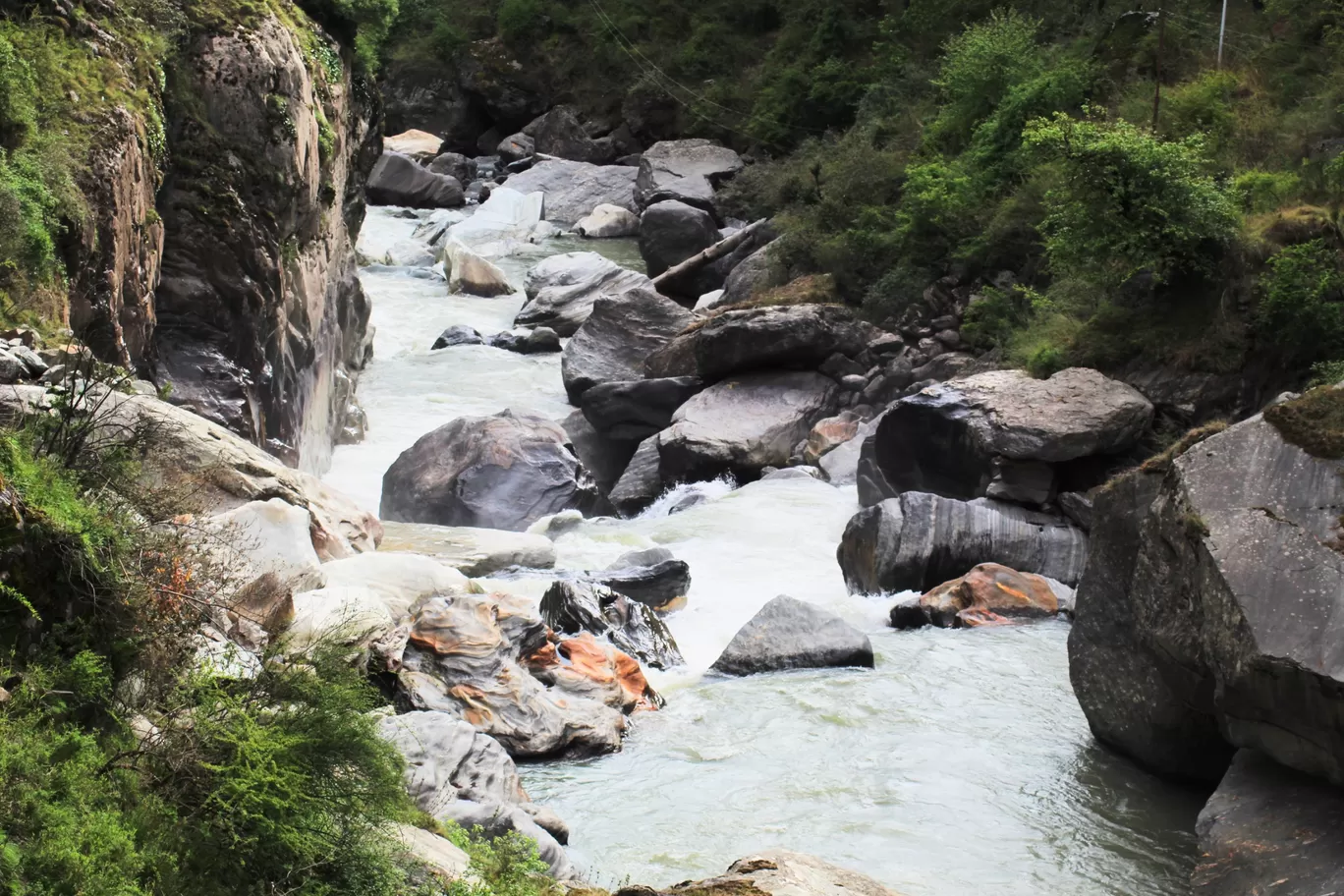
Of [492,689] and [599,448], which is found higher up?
[492,689]

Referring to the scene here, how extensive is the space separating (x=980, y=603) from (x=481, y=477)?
24.1 feet

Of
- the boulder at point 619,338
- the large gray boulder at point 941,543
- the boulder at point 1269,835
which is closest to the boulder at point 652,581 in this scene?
the large gray boulder at point 941,543

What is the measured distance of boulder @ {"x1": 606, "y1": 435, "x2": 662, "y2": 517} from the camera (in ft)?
69.6

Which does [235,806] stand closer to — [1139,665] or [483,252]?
[1139,665]

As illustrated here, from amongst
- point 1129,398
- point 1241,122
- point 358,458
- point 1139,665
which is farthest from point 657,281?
point 1139,665

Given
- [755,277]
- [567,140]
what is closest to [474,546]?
[755,277]

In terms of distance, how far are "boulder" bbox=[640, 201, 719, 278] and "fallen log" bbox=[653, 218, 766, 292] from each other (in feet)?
9.52

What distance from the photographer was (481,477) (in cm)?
1859

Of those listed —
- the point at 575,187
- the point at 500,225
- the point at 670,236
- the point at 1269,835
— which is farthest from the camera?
the point at 575,187

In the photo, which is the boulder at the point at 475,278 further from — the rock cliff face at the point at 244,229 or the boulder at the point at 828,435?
the rock cliff face at the point at 244,229

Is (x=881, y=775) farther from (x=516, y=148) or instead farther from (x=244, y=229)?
(x=516, y=148)

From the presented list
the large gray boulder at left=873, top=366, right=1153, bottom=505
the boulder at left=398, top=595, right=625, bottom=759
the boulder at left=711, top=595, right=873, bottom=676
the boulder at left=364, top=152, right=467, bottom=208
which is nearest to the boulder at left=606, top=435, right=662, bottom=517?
the large gray boulder at left=873, top=366, right=1153, bottom=505

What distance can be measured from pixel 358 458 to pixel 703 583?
7.37 m

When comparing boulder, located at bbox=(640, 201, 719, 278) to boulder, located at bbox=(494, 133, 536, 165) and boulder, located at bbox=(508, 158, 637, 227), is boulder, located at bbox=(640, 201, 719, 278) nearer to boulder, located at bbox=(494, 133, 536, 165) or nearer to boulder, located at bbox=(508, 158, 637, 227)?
boulder, located at bbox=(508, 158, 637, 227)
